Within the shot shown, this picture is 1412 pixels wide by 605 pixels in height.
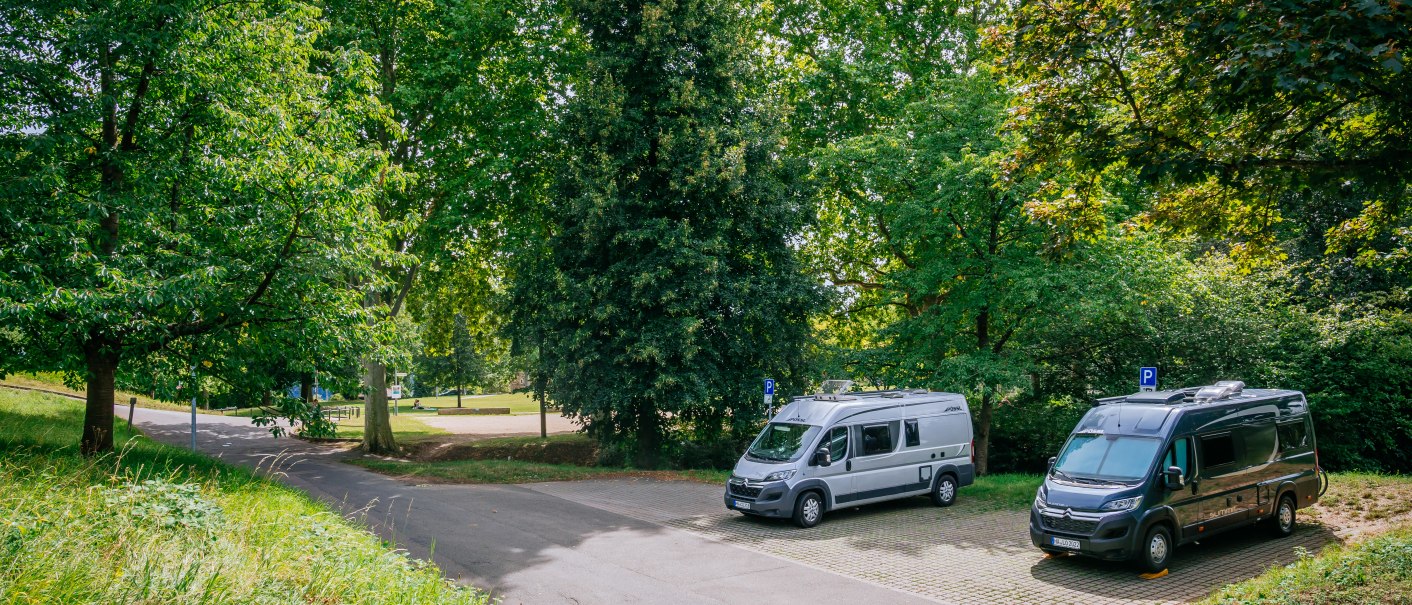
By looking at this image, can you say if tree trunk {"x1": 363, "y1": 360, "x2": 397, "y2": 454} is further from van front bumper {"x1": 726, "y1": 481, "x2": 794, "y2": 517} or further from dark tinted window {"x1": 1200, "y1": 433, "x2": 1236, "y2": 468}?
dark tinted window {"x1": 1200, "y1": 433, "x2": 1236, "y2": 468}

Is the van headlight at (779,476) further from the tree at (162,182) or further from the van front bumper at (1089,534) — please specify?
the tree at (162,182)

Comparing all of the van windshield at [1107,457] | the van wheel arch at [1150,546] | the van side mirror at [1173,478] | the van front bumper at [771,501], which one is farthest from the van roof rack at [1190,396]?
the van front bumper at [771,501]

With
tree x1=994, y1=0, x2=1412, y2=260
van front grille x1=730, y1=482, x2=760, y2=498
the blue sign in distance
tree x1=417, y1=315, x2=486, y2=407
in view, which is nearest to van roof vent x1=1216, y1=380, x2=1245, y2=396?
tree x1=994, y1=0, x2=1412, y2=260

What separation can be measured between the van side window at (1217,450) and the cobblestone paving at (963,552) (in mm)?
1266

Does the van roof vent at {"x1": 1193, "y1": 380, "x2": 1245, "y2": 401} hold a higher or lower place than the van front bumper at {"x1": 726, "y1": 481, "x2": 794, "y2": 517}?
higher

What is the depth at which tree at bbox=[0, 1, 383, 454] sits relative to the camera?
10.6 meters

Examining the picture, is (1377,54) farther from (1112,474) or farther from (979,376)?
(979,376)

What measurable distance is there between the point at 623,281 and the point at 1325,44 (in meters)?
16.0

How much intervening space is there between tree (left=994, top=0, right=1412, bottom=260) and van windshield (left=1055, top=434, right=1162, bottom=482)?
296 cm

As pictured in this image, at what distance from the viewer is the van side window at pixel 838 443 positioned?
14.1 meters

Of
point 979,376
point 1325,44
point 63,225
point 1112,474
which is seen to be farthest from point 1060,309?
point 63,225

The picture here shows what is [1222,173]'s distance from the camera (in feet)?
27.7

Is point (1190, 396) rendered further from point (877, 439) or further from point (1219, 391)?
point (877, 439)

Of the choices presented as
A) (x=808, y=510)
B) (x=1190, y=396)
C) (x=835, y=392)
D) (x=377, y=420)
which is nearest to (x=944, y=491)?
(x=835, y=392)
